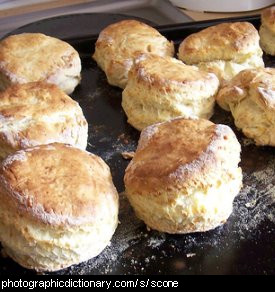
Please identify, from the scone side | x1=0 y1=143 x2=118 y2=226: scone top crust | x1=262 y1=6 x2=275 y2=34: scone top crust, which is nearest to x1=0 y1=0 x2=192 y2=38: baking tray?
x1=262 y1=6 x2=275 y2=34: scone top crust

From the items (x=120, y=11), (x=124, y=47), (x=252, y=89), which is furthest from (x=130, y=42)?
(x=120, y=11)

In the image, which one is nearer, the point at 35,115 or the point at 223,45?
the point at 35,115

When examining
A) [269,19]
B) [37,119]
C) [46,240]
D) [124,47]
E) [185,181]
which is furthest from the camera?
[269,19]

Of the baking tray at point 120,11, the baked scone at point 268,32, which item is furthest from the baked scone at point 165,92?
the baking tray at point 120,11

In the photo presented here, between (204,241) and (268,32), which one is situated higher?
(268,32)

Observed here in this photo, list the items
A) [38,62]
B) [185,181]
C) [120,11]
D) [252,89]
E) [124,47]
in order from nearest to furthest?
1. [185,181]
2. [252,89]
3. [38,62]
4. [124,47]
5. [120,11]

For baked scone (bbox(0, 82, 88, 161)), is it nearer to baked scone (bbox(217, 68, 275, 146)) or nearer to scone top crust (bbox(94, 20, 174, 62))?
scone top crust (bbox(94, 20, 174, 62))

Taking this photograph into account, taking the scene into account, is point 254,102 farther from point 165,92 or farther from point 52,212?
point 52,212
